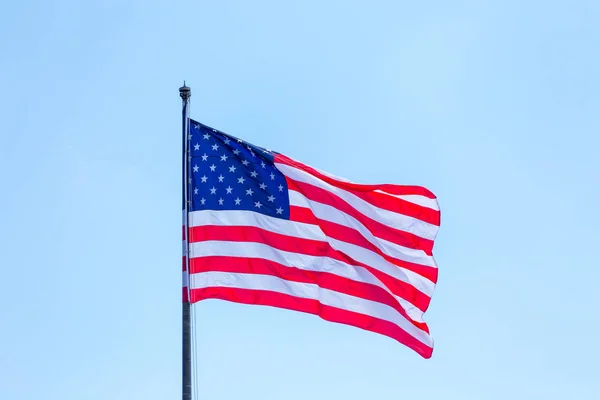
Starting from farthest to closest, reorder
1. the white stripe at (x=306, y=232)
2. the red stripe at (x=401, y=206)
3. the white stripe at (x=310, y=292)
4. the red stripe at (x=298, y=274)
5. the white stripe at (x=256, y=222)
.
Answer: the red stripe at (x=401, y=206) < the white stripe at (x=306, y=232) < the white stripe at (x=256, y=222) < the red stripe at (x=298, y=274) < the white stripe at (x=310, y=292)

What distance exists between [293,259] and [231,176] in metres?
2.17

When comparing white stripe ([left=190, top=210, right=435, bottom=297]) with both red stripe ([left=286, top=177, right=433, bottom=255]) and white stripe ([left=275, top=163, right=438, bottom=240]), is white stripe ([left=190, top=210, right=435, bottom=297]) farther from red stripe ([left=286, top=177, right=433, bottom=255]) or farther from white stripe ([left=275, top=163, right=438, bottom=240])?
white stripe ([left=275, top=163, right=438, bottom=240])

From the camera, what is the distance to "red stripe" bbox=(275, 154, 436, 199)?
22967 millimetres

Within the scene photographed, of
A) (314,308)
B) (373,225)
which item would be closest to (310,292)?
(314,308)

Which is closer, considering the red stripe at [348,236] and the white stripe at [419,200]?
the red stripe at [348,236]

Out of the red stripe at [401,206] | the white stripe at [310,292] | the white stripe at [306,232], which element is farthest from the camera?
the red stripe at [401,206]

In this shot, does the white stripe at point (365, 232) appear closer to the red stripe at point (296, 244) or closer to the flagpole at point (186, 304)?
the red stripe at point (296, 244)

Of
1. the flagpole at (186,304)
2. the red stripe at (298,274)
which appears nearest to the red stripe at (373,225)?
the red stripe at (298,274)

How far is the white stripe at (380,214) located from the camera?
23.2m

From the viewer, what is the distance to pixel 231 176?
73.0 feet

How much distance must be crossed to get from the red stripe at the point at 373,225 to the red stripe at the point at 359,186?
0.30 meters

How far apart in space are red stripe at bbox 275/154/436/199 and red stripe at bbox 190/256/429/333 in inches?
80.6

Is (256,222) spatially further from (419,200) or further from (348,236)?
(419,200)

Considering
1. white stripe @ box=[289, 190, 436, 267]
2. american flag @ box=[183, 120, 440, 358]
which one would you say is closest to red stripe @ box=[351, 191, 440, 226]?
american flag @ box=[183, 120, 440, 358]
